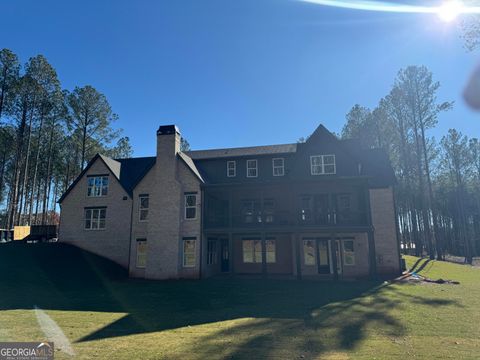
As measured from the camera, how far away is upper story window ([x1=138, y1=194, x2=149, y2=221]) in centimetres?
2261

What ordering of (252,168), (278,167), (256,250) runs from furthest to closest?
(252,168)
(278,167)
(256,250)

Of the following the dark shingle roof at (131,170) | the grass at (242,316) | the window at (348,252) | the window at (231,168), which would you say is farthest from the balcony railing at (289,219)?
the dark shingle roof at (131,170)

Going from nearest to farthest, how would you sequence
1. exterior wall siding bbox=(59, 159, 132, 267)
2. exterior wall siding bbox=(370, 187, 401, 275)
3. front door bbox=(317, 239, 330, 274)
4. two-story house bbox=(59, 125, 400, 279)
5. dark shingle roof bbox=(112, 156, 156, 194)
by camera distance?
1. two-story house bbox=(59, 125, 400, 279)
2. exterior wall siding bbox=(370, 187, 401, 275)
3. front door bbox=(317, 239, 330, 274)
4. exterior wall siding bbox=(59, 159, 132, 267)
5. dark shingle roof bbox=(112, 156, 156, 194)

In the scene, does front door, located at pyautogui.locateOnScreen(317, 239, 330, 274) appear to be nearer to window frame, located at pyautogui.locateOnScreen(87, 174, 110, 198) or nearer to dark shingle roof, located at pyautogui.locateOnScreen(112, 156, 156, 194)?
dark shingle roof, located at pyautogui.locateOnScreen(112, 156, 156, 194)

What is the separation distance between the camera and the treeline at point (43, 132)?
3081 centimetres

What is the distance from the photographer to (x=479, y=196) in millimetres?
46625

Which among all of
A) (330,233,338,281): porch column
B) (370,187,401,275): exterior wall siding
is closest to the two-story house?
(370,187,401,275): exterior wall siding

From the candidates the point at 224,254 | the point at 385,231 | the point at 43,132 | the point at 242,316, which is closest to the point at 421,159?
the point at 385,231

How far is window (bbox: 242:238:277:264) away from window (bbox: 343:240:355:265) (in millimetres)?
4748

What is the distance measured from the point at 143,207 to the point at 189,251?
4745mm

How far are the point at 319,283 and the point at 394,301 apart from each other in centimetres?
532

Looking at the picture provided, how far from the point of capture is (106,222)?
24344 mm

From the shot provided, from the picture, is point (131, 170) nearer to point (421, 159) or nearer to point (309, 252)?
point (309, 252)

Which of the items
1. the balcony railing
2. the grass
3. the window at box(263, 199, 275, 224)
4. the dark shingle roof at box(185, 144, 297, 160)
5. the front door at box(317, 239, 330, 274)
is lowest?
the grass
